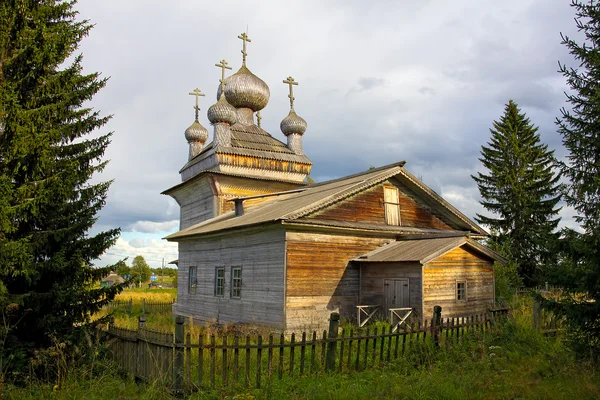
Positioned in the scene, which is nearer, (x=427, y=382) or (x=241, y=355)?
(x=427, y=382)

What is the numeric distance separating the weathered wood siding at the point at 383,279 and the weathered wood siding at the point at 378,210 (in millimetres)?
1918

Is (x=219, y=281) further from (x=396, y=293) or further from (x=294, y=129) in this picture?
(x=294, y=129)

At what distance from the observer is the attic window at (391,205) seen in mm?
19359

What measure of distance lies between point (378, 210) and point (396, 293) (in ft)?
12.4

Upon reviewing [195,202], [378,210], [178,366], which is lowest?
[178,366]

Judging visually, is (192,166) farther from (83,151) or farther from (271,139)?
(83,151)

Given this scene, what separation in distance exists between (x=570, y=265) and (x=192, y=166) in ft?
84.1

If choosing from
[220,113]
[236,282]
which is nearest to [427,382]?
[236,282]

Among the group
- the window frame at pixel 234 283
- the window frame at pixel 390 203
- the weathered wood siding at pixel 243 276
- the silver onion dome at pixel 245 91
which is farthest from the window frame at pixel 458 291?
the silver onion dome at pixel 245 91

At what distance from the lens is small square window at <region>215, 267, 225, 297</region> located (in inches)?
786

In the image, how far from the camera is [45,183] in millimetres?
9734

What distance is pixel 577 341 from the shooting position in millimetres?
9586

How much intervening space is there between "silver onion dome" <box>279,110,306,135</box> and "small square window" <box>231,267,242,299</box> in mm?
14295

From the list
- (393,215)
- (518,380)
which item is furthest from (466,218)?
(518,380)
